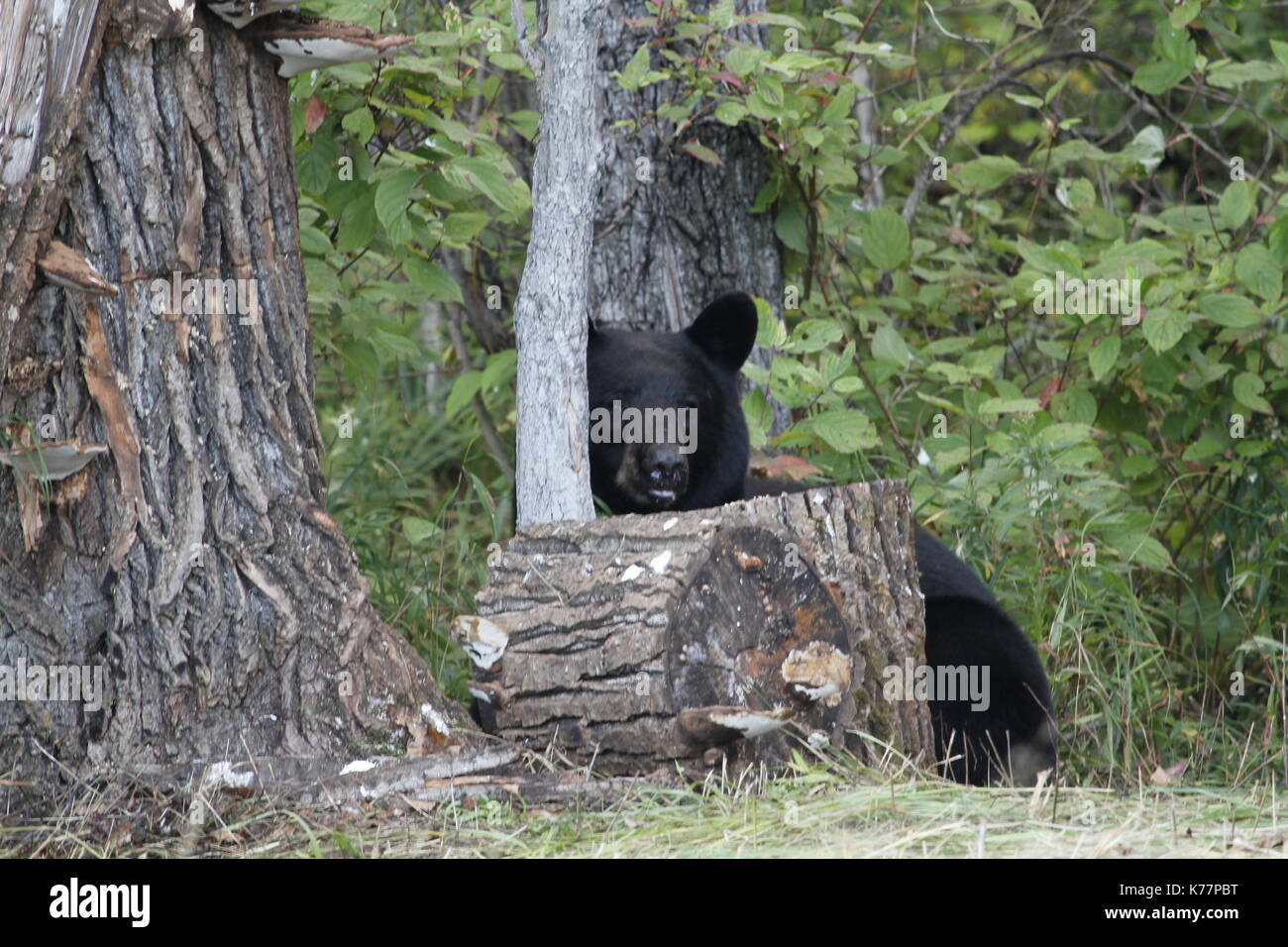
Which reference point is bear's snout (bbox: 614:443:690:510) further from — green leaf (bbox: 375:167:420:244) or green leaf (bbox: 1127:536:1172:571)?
green leaf (bbox: 1127:536:1172:571)

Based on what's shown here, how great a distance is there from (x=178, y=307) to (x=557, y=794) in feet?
4.20

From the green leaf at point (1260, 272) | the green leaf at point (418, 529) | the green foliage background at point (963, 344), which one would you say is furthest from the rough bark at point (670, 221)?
the green leaf at point (1260, 272)

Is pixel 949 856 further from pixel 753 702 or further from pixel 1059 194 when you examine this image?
pixel 1059 194

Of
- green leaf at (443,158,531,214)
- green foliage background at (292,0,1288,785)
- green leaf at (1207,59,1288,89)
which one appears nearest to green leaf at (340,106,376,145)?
green foliage background at (292,0,1288,785)

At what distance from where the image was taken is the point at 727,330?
416cm

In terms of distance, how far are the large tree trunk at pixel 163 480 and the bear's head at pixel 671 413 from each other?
128cm

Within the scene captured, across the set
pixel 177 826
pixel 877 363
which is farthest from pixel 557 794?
pixel 877 363

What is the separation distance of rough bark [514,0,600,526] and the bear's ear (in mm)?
974

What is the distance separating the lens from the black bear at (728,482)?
147 inches

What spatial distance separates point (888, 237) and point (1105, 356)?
885 millimetres

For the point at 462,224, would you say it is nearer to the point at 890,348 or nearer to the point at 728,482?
the point at 728,482

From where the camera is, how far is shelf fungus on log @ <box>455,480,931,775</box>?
2.66 meters

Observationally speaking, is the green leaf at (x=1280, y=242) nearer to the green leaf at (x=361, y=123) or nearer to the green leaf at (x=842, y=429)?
the green leaf at (x=842, y=429)


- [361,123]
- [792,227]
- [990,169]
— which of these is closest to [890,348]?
[792,227]
